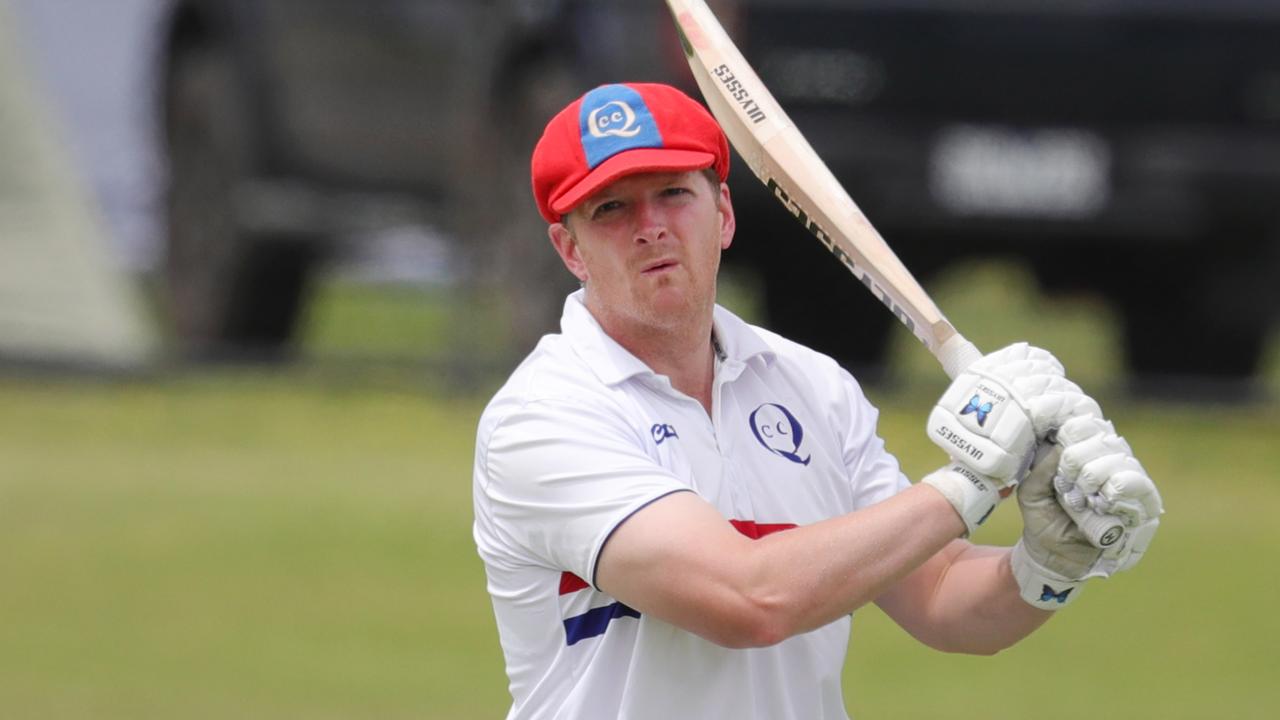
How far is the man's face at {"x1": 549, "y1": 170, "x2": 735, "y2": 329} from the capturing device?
3.97 metres

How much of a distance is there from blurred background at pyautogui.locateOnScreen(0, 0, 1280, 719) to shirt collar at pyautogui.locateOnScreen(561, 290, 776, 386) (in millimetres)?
3805

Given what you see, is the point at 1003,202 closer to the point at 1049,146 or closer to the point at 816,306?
the point at 1049,146

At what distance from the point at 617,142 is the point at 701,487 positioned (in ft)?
1.88

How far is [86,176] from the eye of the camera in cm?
1535

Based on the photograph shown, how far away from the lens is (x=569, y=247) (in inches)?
163

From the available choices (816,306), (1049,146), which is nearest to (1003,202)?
(1049,146)

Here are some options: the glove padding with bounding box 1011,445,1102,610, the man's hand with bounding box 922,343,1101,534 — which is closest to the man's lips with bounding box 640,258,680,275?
the man's hand with bounding box 922,343,1101,534

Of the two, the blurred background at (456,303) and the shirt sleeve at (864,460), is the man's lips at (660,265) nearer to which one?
the shirt sleeve at (864,460)

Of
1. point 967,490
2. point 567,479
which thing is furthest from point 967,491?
point 567,479

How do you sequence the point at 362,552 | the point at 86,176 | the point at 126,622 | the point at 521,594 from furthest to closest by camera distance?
the point at 86,176
the point at 362,552
the point at 126,622
the point at 521,594

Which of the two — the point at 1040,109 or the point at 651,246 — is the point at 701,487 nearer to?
the point at 651,246

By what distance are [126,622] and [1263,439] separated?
5.66 metres

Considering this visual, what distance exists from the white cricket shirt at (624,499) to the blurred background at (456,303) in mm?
3838

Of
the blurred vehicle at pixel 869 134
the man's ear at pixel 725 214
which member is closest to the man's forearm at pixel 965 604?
the man's ear at pixel 725 214
